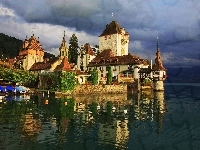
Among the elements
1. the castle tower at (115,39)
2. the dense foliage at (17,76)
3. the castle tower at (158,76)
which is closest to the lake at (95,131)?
the dense foliage at (17,76)

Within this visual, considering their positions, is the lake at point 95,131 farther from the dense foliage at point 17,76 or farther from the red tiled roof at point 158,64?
the red tiled roof at point 158,64

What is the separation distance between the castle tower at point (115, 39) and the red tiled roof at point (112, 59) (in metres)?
4.01

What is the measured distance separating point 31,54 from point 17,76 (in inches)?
802

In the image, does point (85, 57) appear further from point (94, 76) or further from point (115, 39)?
point (94, 76)

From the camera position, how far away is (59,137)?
31.1 meters

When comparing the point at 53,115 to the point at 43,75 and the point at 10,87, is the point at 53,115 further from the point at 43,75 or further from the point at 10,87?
the point at 43,75

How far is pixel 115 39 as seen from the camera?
419 feet

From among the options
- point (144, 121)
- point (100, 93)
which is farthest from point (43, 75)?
point (144, 121)

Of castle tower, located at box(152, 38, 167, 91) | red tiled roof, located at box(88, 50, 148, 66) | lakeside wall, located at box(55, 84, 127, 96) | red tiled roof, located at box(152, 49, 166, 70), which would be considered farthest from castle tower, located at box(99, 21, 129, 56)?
lakeside wall, located at box(55, 84, 127, 96)

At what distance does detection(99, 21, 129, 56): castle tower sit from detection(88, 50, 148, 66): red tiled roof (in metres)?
4.01

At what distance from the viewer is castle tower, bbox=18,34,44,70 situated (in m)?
Answer: 111

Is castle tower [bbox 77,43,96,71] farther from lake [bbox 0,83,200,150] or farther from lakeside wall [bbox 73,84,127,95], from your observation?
lake [bbox 0,83,200,150]

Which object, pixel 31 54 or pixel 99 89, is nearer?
pixel 99 89

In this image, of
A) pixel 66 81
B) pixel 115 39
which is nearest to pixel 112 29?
pixel 115 39
